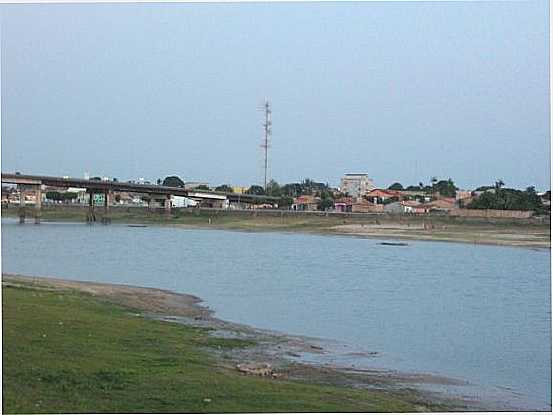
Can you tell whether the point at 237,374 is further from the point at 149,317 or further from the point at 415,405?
the point at 149,317

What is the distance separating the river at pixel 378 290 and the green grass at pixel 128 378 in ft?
8.40

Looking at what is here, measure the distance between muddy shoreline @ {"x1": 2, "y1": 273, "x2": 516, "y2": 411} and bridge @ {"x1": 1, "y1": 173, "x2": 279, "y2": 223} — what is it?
40.8 m

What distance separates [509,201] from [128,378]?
5081cm

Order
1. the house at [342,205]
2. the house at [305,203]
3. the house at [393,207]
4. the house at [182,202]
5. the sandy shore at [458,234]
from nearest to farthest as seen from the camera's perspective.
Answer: the sandy shore at [458,234], the house at [393,207], the house at [342,205], the house at [305,203], the house at [182,202]

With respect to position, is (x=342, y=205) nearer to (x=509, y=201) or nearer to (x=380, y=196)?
(x=380, y=196)

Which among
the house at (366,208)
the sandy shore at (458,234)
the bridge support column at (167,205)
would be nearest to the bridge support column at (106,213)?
the bridge support column at (167,205)

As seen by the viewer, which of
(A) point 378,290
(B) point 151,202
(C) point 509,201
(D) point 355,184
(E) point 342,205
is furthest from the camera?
(D) point 355,184

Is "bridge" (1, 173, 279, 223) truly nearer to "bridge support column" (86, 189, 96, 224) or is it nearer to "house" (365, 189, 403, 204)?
"bridge support column" (86, 189, 96, 224)

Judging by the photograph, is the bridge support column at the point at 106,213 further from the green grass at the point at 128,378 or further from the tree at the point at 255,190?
the green grass at the point at 128,378

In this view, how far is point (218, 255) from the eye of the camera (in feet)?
108

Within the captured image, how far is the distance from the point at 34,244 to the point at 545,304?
24581 mm

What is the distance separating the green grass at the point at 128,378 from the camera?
7043mm

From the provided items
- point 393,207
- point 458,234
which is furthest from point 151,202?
point 458,234

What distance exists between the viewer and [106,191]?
218 ft
